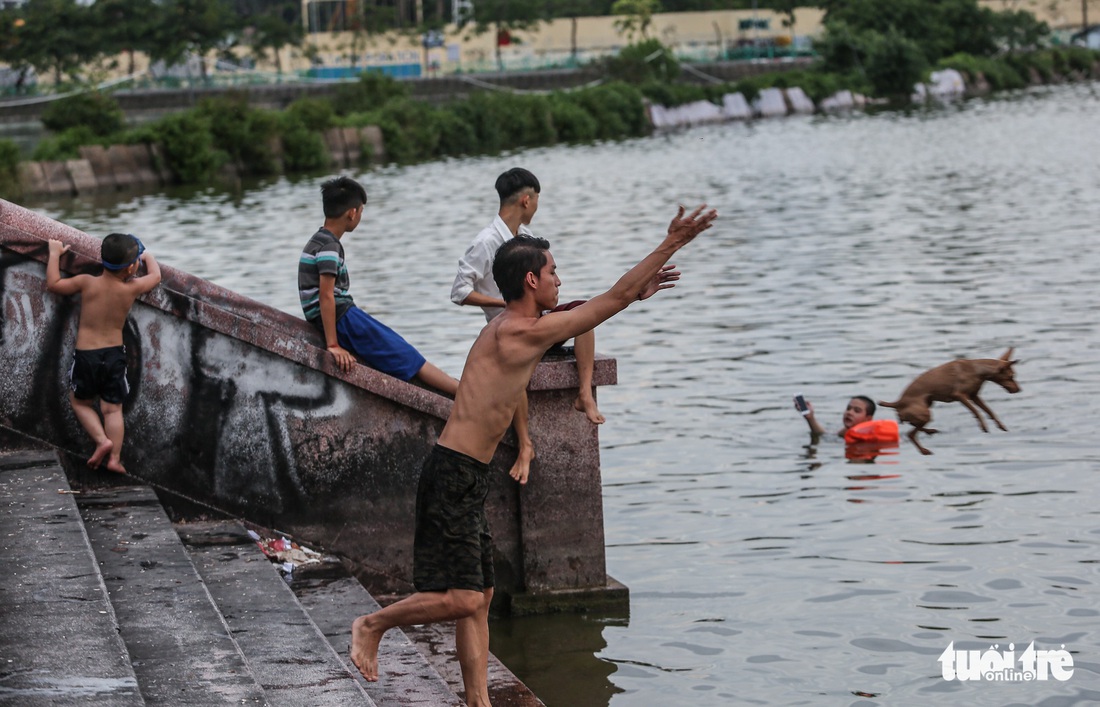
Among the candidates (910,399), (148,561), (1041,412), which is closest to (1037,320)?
(1041,412)

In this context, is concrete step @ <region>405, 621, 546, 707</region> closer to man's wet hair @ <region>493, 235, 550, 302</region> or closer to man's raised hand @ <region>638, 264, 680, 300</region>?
man's wet hair @ <region>493, 235, 550, 302</region>

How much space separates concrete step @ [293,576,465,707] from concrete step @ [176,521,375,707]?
0.77 ft

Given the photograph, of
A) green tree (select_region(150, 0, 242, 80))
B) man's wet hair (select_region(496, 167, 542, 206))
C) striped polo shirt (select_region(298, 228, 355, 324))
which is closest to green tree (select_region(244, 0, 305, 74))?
green tree (select_region(150, 0, 242, 80))

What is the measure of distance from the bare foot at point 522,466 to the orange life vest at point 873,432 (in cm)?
445

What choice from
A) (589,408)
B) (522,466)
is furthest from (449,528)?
(589,408)

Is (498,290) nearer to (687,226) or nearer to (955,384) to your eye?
(687,226)

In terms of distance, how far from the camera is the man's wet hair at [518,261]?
218 inches

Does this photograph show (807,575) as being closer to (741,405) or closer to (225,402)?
(225,402)

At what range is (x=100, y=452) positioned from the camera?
7488 millimetres

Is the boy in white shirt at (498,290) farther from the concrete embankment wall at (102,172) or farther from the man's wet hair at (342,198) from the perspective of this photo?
the concrete embankment wall at (102,172)

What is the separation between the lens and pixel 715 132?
185 feet

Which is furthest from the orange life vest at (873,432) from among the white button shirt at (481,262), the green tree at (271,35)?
the green tree at (271,35)

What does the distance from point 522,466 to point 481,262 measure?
3.60 feet

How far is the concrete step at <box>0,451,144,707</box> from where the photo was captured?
4.46m
